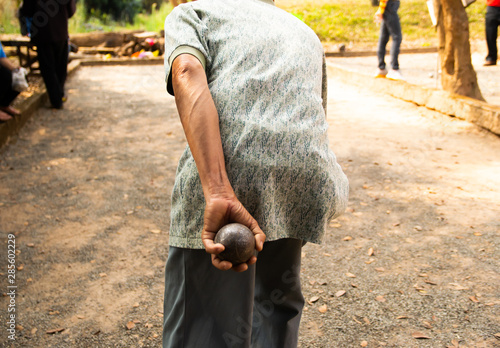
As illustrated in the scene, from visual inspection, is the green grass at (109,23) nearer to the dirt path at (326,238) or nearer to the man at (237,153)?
the dirt path at (326,238)

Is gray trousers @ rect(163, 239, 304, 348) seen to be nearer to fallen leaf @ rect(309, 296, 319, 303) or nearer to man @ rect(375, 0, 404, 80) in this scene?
fallen leaf @ rect(309, 296, 319, 303)

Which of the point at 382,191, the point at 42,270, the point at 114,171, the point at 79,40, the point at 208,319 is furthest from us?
the point at 79,40

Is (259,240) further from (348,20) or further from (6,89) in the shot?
(348,20)

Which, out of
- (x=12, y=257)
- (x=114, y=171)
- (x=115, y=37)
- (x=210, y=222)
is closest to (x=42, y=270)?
→ (x=12, y=257)

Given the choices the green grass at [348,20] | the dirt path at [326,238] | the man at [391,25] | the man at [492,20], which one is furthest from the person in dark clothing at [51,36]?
the green grass at [348,20]

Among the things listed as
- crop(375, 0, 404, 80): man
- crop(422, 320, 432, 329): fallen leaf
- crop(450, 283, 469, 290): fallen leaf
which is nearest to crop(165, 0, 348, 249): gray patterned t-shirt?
crop(422, 320, 432, 329): fallen leaf

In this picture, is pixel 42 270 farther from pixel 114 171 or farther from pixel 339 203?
pixel 339 203

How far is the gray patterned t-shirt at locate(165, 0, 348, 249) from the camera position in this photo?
154cm

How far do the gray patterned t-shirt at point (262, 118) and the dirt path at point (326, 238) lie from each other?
1361 millimetres

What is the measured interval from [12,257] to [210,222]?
2.66 meters

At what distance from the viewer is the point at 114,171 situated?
543 centimetres

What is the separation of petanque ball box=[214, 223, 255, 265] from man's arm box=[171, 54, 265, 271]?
1.0 inches

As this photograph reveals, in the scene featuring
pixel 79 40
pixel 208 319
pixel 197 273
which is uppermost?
pixel 197 273

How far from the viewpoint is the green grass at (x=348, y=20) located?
18.2 meters
